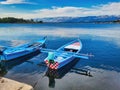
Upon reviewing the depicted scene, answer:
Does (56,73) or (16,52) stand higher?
(16,52)

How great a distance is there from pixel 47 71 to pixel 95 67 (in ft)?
16.9

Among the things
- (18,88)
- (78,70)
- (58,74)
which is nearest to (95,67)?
(78,70)

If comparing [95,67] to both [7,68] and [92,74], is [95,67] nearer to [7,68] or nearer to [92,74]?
[92,74]

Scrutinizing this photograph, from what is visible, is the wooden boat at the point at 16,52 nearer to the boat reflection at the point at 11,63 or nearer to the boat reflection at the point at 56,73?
the boat reflection at the point at 11,63

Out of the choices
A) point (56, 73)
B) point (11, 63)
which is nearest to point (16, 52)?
point (11, 63)

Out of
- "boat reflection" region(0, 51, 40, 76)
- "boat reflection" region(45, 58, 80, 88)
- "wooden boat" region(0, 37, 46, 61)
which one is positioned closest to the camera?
"boat reflection" region(45, 58, 80, 88)

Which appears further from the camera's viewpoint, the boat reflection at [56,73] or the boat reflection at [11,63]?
the boat reflection at [11,63]

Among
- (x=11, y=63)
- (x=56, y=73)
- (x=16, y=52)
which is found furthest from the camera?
(x=16, y=52)

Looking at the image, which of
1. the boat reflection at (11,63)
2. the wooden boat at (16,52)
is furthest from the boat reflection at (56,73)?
the wooden boat at (16,52)

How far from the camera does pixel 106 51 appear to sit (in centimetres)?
3128

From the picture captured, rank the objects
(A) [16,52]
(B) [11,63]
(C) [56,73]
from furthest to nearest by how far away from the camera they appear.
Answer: (A) [16,52], (B) [11,63], (C) [56,73]

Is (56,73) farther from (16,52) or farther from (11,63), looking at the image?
(16,52)

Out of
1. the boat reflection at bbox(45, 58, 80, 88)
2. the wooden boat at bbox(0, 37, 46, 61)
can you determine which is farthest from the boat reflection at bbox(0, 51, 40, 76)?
the boat reflection at bbox(45, 58, 80, 88)

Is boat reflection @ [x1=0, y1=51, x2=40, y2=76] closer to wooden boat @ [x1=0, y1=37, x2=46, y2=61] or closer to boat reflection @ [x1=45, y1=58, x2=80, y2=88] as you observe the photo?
wooden boat @ [x1=0, y1=37, x2=46, y2=61]
